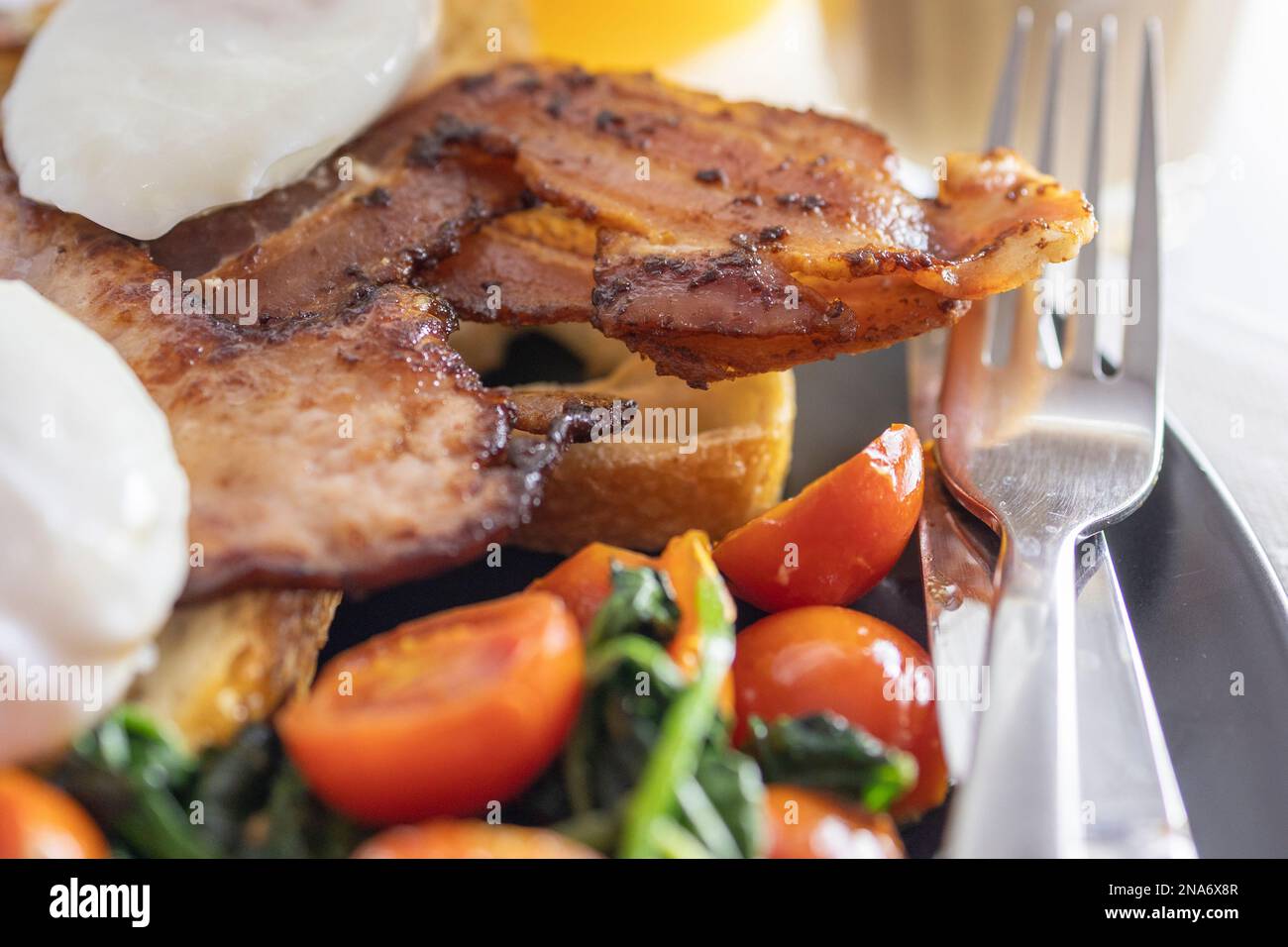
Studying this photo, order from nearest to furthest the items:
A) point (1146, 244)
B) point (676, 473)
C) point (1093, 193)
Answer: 1. point (676, 473)
2. point (1146, 244)
3. point (1093, 193)

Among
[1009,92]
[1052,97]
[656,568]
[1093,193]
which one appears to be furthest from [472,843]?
[1009,92]

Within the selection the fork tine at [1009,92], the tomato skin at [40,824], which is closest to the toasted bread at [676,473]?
the tomato skin at [40,824]

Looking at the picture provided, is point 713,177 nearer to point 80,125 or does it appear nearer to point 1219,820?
point 80,125

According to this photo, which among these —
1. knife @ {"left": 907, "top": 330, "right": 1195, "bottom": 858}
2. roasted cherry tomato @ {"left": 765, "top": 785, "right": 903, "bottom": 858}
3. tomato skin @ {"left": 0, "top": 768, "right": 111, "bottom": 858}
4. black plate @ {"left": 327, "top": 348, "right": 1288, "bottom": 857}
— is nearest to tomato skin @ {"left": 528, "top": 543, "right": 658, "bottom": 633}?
black plate @ {"left": 327, "top": 348, "right": 1288, "bottom": 857}

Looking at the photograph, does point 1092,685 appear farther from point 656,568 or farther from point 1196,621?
point 656,568

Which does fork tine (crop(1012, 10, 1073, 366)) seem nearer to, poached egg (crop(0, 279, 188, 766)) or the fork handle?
the fork handle

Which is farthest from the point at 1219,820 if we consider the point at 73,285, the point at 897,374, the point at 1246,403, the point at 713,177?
the point at 73,285
